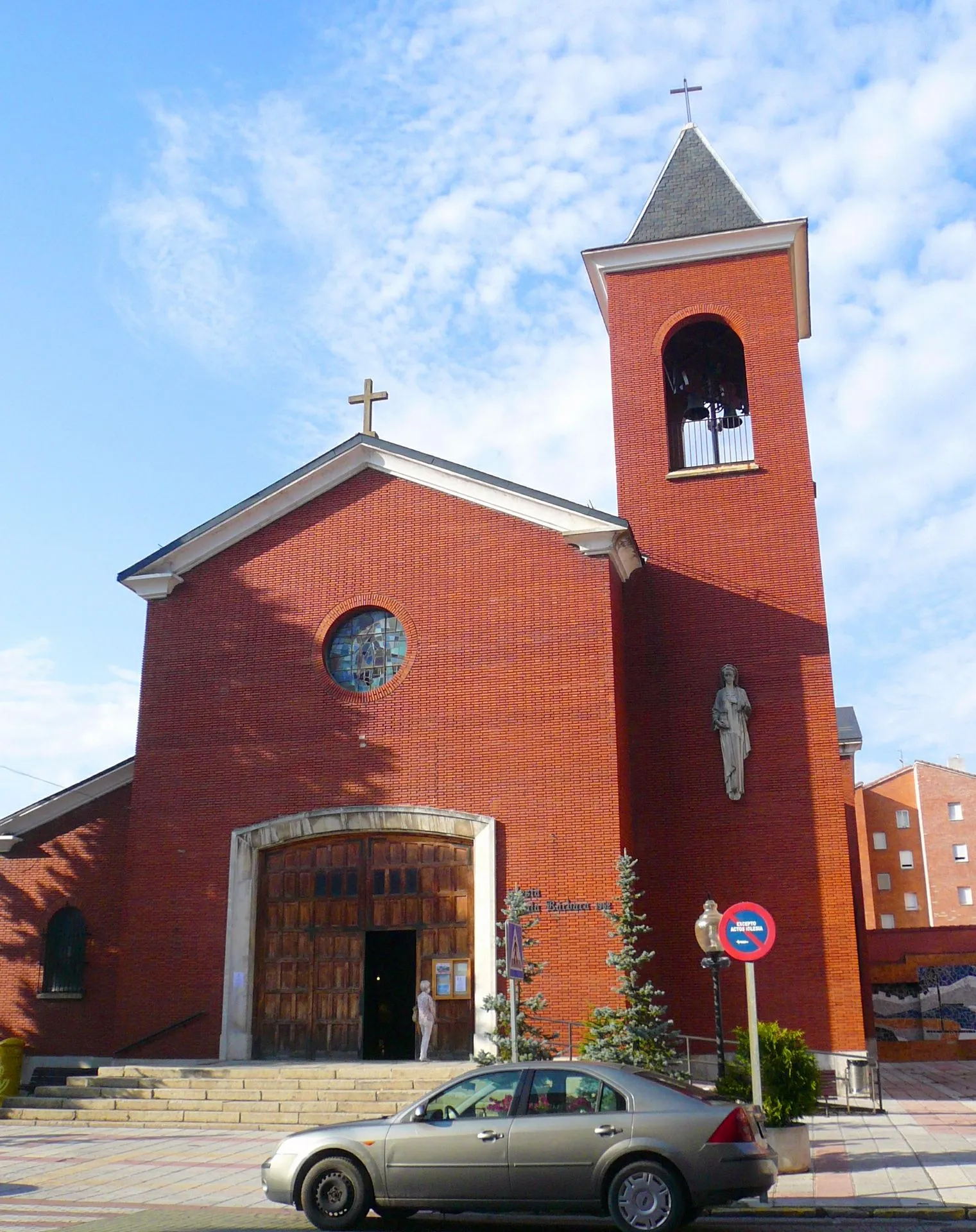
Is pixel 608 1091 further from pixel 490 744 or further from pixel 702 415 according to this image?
pixel 702 415

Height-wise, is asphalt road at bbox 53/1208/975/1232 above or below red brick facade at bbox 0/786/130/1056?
below

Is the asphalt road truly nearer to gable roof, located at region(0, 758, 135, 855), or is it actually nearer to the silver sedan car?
the silver sedan car

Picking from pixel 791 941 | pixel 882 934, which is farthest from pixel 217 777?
pixel 882 934

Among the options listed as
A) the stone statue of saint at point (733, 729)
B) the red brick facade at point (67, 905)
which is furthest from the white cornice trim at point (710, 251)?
the red brick facade at point (67, 905)

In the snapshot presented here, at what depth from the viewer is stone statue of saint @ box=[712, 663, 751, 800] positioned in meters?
19.5

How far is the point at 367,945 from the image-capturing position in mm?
18969

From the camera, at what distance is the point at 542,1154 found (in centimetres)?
875

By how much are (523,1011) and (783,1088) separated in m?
4.70

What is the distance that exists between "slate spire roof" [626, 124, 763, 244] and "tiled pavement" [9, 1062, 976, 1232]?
15584 mm

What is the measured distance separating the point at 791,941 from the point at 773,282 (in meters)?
11.7

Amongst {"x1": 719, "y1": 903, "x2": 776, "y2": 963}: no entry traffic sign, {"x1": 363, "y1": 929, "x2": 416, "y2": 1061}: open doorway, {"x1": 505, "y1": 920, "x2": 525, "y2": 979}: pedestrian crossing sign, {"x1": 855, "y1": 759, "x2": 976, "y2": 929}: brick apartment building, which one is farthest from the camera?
{"x1": 855, "y1": 759, "x2": 976, "y2": 929}: brick apartment building

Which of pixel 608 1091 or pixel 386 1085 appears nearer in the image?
pixel 608 1091

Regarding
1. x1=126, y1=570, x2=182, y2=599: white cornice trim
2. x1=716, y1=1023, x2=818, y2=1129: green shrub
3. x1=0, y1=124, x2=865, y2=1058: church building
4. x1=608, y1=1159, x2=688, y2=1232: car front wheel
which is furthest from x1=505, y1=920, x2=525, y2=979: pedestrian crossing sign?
x1=126, y1=570, x2=182, y2=599: white cornice trim

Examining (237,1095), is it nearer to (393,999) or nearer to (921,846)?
(393,999)
